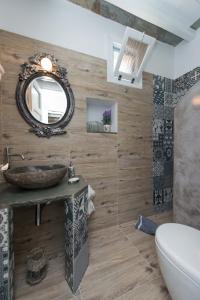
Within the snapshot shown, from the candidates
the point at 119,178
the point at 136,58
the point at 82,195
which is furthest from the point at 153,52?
the point at 82,195

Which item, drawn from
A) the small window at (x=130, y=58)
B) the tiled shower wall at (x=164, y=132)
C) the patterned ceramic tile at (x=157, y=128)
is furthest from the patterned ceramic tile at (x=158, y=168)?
the small window at (x=130, y=58)

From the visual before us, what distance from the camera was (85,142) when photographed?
1721mm

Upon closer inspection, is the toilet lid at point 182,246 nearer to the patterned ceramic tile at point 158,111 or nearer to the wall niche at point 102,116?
the wall niche at point 102,116

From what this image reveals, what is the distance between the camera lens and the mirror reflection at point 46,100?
147cm

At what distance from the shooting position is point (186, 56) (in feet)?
7.07

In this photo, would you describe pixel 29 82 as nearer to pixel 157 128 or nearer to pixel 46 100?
pixel 46 100

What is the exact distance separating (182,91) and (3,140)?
2274 mm

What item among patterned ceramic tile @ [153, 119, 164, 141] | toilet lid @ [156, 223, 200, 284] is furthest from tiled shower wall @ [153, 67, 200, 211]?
toilet lid @ [156, 223, 200, 284]

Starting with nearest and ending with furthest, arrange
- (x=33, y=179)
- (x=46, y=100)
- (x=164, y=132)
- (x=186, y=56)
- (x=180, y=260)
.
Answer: (x=180, y=260) < (x=33, y=179) < (x=46, y=100) < (x=186, y=56) < (x=164, y=132)

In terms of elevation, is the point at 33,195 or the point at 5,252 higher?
the point at 33,195

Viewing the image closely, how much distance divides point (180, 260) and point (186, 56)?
2.40m

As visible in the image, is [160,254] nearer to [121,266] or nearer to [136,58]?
[121,266]

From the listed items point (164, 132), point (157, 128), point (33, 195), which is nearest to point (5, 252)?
point (33, 195)

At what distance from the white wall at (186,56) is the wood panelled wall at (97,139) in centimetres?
54
